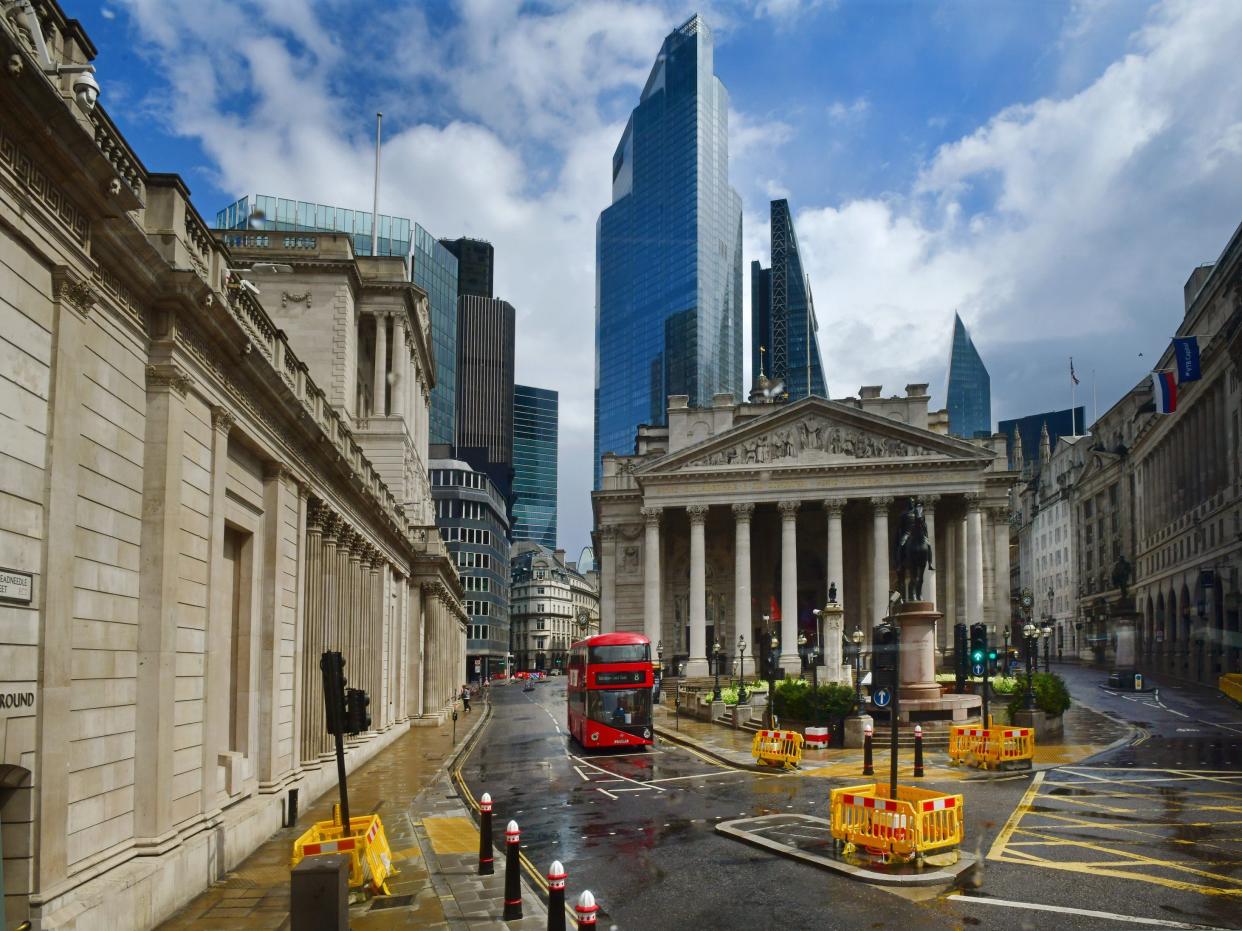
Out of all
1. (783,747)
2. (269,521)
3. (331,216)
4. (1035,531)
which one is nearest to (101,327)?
(269,521)

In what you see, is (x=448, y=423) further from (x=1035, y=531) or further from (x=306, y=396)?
(x=306, y=396)

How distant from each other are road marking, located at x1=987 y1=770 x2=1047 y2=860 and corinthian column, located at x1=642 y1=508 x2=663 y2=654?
168ft

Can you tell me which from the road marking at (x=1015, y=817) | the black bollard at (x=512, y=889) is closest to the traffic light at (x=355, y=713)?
the black bollard at (x=512, y=889)

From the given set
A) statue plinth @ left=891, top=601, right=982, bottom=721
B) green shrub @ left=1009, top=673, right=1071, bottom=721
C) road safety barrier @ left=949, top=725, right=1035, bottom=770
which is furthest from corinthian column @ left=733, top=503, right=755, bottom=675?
road safety barrier @ left=949, top=725, right=1035, bottom=770

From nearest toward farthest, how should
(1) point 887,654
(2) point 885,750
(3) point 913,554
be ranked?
(1) point 887,654, (2) point 885,750, (3) point 913,554

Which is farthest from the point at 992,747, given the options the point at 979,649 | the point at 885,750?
the point at 885,750

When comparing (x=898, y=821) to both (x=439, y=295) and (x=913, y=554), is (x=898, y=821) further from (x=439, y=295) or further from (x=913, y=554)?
(x=439, y=295)

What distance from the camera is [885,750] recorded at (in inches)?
1357

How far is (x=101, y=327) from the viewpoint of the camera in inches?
523

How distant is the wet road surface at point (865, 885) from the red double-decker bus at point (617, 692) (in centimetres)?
748

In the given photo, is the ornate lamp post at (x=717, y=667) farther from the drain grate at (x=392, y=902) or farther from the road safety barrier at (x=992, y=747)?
the drain grate at (x=392, y=902)

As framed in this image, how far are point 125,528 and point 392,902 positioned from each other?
6.15 m

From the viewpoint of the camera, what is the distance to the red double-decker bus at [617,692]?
38.9 meters

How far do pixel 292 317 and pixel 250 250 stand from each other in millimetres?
3086
